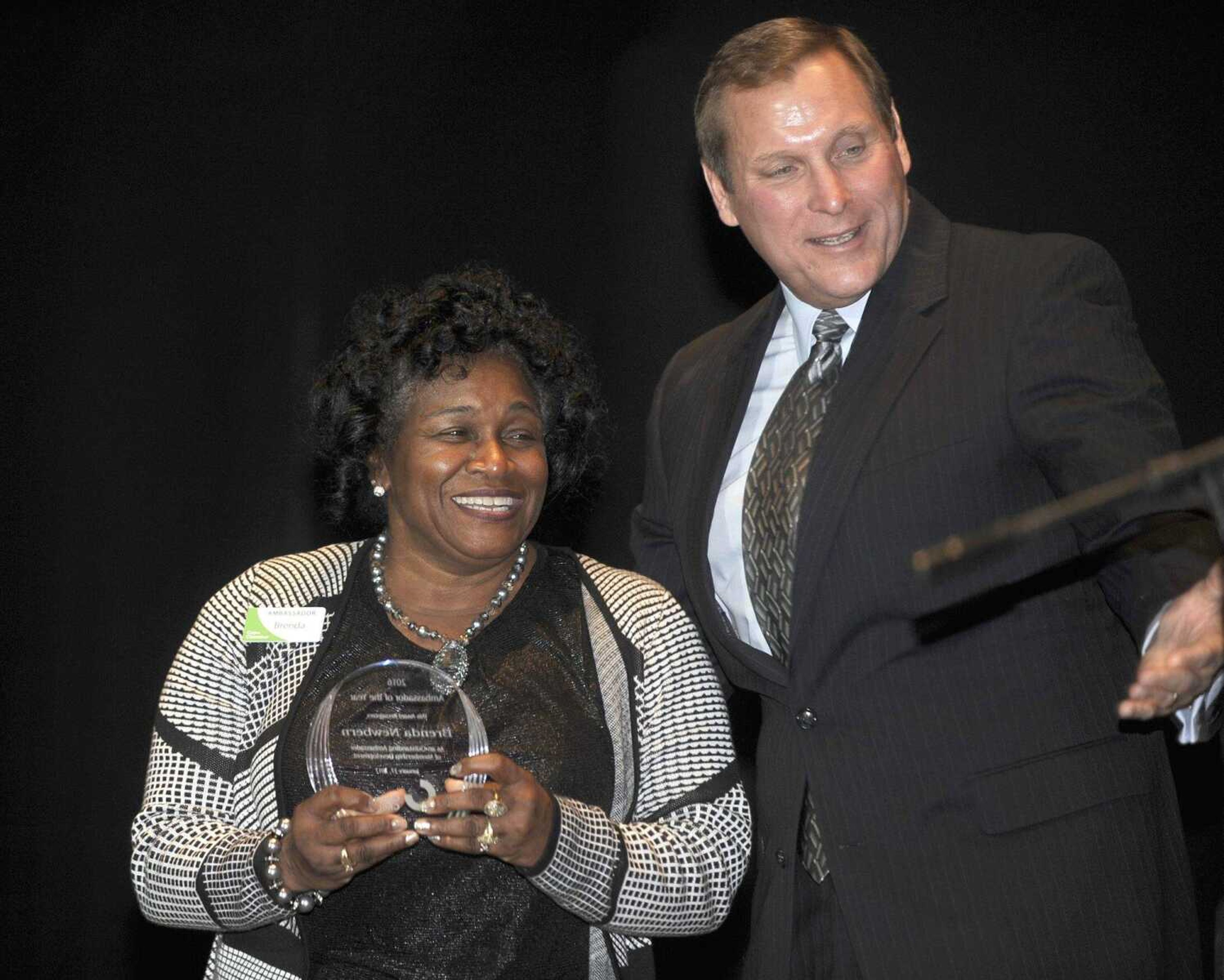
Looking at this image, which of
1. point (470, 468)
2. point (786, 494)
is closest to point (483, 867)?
point (470, 468)

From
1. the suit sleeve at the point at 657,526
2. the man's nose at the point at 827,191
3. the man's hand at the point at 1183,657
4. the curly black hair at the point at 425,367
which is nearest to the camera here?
the man's hand at the point at 1183,657

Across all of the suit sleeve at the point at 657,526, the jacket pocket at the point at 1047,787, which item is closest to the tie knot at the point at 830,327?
the suit sleeve at the point at 657,526

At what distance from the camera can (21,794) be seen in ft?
12.2

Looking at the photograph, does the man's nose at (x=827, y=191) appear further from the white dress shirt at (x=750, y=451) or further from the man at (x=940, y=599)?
the white dress shirt at (x=750, y=451)

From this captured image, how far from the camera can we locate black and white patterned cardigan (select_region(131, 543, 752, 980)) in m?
2.14

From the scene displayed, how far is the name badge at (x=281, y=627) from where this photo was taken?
2338 mm

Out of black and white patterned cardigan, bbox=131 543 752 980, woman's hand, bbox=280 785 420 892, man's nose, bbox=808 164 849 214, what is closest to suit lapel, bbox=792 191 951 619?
man's nose, bbox=808 164 849 214

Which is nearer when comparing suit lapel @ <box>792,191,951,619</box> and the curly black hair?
suit lapel @ <box>792,191,951,619</box>

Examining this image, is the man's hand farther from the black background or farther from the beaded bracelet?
Answer: the black background

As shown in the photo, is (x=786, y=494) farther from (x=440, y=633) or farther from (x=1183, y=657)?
(x=1183, y=657)

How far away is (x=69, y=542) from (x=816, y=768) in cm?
235

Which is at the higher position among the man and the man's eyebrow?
the man's eyebrow

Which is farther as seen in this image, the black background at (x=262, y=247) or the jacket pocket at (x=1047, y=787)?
the black background at (x=262, y=247)

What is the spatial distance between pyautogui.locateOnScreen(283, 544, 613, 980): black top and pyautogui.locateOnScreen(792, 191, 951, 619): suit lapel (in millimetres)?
389
